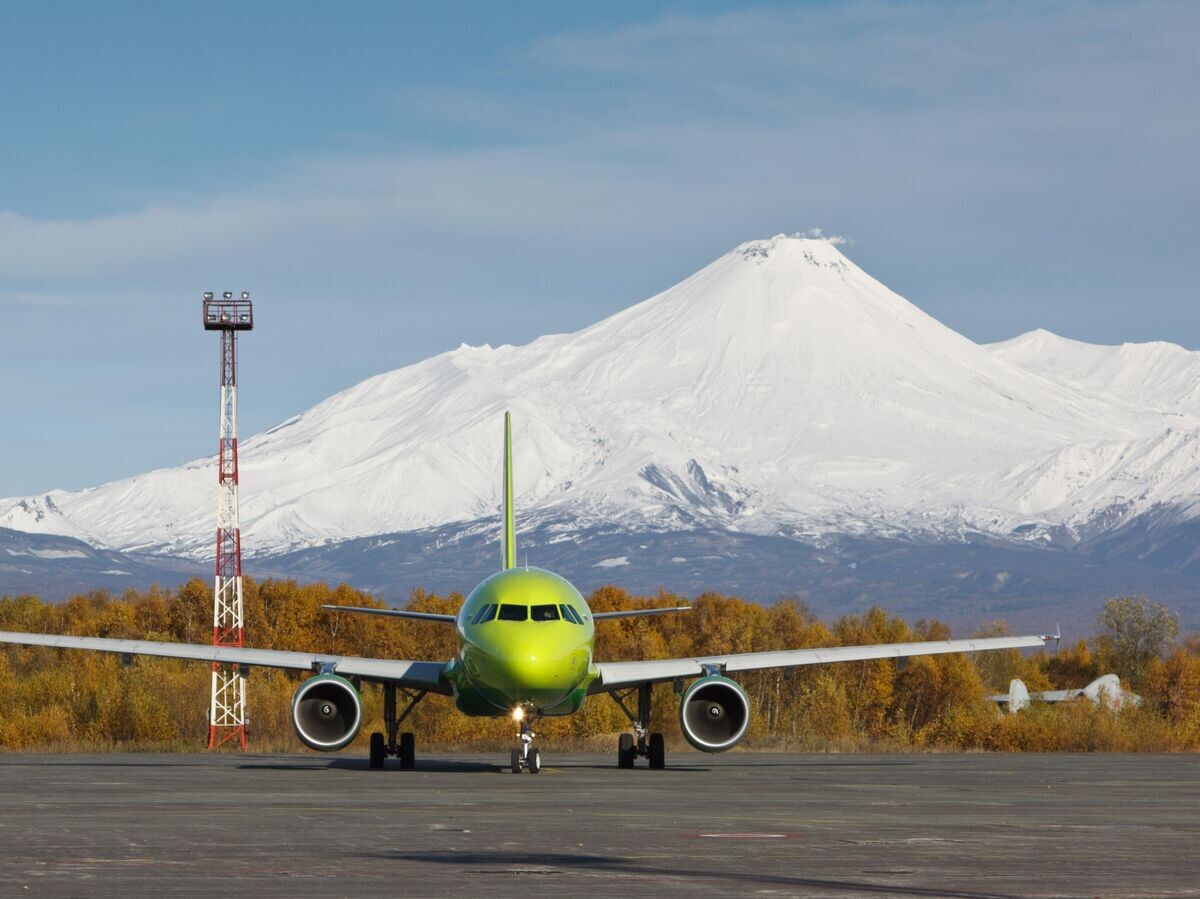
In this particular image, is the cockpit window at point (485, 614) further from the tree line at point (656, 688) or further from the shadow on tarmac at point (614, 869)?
the shadow on tarmac at point (614, 869)

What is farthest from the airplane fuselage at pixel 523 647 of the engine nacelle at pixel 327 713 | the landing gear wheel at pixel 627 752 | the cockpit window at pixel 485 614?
the engine nacelle at pixel 327 713

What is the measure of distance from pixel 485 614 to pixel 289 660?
506 cm

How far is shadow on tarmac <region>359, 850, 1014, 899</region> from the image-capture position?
633 inches

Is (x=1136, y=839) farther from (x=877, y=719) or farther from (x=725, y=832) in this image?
(x=877, y=719)

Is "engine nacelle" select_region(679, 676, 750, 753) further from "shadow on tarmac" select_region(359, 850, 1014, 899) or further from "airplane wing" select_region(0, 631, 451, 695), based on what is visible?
"shadow on tarmac" select_region(359, 850, 1014, 899)

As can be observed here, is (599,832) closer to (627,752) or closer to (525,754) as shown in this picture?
(525,754)

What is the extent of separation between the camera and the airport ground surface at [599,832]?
54.7 feet

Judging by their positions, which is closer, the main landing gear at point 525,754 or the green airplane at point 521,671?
the green airplane at point 521,671

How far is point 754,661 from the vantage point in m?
38.8

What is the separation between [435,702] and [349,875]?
42259 millimetres

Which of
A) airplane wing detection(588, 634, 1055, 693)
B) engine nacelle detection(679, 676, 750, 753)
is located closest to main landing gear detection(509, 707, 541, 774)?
airplane wing detection(588, 634, 1055, 693)

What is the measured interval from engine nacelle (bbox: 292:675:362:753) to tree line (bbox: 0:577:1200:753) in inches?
376

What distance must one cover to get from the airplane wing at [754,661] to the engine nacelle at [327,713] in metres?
4.04

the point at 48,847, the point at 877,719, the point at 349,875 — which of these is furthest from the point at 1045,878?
the point at 877,719
